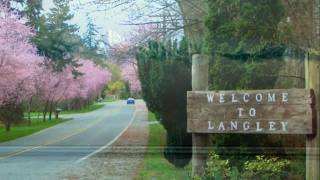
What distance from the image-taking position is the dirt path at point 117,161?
10.4 meters

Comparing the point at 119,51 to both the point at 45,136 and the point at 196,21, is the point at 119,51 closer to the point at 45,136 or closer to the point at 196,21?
the point at 196,21

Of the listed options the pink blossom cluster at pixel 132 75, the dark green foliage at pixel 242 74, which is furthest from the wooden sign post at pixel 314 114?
the pink blossom cluster at pixel 132 75

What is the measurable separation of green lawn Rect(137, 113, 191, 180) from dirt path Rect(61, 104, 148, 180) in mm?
209

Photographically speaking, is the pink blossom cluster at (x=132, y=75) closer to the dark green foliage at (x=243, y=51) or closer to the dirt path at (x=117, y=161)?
the dirt path at (x=117, y=161)

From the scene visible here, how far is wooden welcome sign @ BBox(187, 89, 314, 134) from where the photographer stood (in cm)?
512

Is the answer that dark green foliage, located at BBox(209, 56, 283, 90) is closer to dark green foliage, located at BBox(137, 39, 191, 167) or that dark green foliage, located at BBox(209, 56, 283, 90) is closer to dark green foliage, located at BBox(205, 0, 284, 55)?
dark green foliage, located at BBox(205, 0, 284, 55)

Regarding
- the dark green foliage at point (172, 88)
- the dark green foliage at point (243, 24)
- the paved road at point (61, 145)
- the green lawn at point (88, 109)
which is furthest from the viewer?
the green lawn at point (88, 109)

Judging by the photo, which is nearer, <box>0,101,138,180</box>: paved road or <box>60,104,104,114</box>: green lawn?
<box>0,101,138,180</box>: paved road

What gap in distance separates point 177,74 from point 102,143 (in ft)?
23.8

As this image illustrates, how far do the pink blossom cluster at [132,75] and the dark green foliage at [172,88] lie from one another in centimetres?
35

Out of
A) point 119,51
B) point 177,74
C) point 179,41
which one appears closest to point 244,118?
point 177,74

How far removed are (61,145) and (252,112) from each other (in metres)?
10.7

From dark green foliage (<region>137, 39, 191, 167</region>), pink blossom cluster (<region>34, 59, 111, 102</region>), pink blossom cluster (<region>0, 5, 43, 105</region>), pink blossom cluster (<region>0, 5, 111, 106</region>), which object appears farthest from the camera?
pink blossom cluster (<region>0, 5, 43, 105</region>)

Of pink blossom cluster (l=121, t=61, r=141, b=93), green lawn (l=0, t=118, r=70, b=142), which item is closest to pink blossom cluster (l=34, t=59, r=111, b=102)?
pink blossom cluster (l=121, t=61, r=141, b=93)
